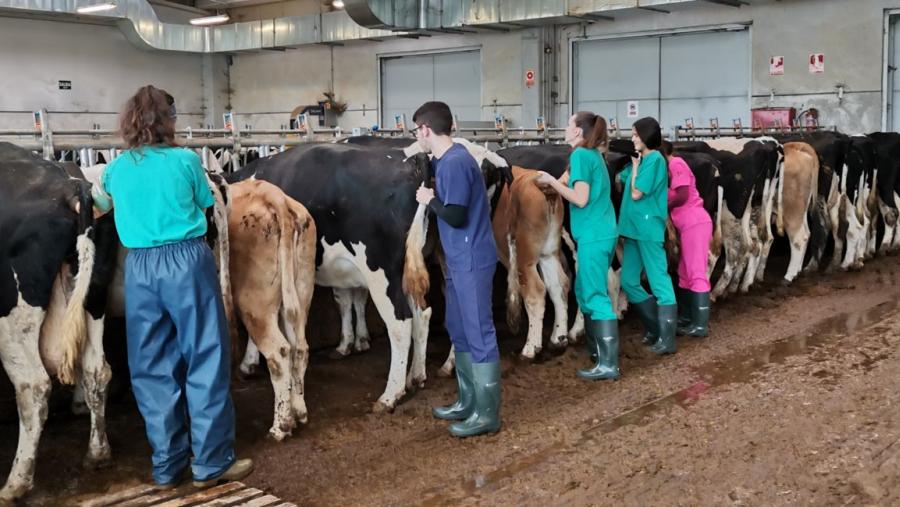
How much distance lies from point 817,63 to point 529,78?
5.68m

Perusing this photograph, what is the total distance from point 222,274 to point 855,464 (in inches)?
131

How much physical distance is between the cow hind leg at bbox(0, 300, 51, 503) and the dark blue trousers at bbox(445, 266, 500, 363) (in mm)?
2103

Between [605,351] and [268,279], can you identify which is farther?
[605,351]

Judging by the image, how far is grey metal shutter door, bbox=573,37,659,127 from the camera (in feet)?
57.2

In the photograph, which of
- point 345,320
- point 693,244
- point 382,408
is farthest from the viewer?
point 693,244

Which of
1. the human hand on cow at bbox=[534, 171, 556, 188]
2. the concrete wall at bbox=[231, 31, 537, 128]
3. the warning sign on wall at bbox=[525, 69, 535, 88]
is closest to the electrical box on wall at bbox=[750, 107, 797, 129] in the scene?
the warning sign on wall at bbox=[525, 69, 535, 88]

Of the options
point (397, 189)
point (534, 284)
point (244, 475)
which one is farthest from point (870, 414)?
point (244, 475)

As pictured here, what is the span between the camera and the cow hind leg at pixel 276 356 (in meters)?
5.03

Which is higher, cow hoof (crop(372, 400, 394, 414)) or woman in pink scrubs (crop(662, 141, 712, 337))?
woman in pink scrubs (crop(662, 141, 712, 337))

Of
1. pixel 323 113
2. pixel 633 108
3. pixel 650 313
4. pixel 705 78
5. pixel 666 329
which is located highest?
pixel 705 78

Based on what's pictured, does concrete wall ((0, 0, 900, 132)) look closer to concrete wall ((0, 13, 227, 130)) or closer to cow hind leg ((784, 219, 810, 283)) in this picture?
concrete wall ((0, 13, 227, 130))

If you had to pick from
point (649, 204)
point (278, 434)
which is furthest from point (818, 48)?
point (278, 434)

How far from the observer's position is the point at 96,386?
4.57 meters

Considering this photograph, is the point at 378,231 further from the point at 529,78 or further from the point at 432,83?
the point at 432,83
